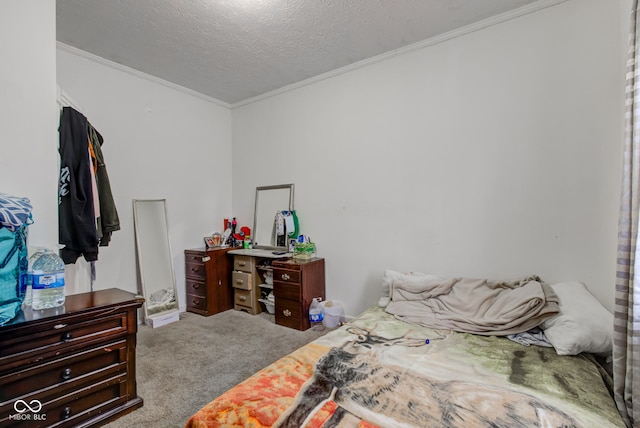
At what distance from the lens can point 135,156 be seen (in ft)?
10.9

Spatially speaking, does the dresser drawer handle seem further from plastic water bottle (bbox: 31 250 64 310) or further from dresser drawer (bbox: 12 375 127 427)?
plastic water bottle (bbox: 31 250 64 310)

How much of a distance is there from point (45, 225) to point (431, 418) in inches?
91.3

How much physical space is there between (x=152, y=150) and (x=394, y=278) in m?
3.14

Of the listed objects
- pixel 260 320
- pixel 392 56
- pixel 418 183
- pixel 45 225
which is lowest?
pixel 260 320

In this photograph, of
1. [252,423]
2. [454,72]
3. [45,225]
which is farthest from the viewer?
[454,72]

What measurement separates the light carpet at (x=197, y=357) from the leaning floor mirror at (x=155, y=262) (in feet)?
0.62

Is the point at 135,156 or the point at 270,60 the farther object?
the point at 135,156

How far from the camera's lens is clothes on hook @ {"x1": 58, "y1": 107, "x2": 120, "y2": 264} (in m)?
2.16

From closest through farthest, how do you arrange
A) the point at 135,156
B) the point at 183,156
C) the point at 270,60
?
the point at 270,60, the point at 135,156, the point at 183,156

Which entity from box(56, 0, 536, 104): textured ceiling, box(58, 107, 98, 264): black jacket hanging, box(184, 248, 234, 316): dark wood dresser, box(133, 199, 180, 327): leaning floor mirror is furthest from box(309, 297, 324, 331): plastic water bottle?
box(56, 0, 536, 104): textured ceiling

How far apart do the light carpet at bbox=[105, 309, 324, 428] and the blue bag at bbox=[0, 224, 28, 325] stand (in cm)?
88

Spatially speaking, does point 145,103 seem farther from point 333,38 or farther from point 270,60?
point 333,38

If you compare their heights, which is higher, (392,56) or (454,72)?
(392,56)

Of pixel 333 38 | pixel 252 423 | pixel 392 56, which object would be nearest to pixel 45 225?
pixel 252 423
